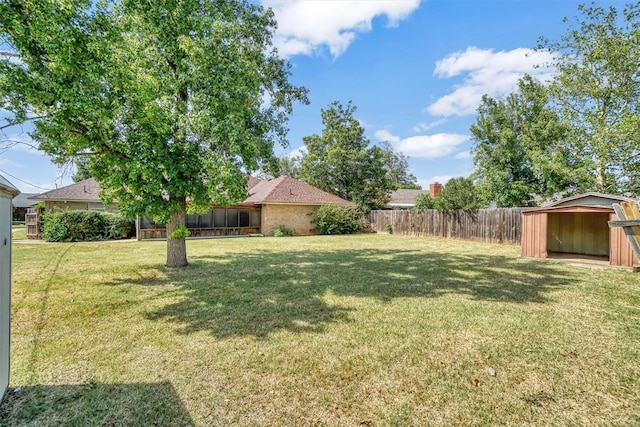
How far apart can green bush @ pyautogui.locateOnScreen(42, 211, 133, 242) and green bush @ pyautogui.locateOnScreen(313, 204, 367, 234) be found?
1277 cm

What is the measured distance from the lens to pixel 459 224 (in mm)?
19047

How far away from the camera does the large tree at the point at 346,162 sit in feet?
100

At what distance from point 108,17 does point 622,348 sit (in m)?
11.1

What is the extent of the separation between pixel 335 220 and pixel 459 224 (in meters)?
8.85

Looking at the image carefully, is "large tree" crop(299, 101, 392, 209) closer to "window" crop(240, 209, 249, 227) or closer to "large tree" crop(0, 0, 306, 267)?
"window" crop(240, 209, 249, 227)

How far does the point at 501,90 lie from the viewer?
24266 millimetres

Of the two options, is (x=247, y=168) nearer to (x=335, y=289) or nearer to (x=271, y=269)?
(x=271, y=269)

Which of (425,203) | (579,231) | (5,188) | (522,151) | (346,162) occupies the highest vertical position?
(346,162)

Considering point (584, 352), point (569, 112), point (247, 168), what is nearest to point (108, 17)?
point (247, 168)

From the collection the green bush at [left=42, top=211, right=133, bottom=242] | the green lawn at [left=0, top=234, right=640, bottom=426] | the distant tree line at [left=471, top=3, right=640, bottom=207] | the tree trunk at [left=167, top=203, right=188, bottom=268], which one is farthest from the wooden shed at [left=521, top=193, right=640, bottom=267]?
the green bush at [left=42, top=211, right=133, bottom=242]

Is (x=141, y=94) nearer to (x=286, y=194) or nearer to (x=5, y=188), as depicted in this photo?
(x=5, y=188)

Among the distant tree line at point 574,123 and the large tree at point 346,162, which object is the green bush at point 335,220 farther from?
the distant tree line at point 574,123

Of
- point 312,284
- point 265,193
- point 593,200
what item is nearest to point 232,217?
point 265,193

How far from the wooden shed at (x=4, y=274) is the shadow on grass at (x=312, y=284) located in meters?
2.08
